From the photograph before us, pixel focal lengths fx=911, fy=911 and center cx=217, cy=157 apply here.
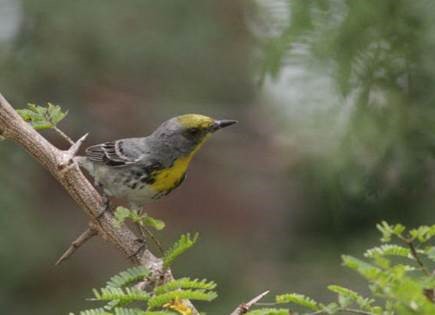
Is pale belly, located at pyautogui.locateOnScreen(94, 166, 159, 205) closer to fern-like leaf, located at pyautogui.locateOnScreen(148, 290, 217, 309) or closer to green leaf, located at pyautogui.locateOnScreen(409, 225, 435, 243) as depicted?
fern-like leaf, located at pyautogui.locateOnScreen(148, 290, 217, 309)

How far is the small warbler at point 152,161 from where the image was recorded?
143 inches

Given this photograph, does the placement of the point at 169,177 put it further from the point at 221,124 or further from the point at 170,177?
the point at 221,124

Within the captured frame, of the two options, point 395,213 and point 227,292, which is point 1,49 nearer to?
point 227,292

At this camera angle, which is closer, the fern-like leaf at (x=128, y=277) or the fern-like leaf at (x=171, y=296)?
the fern-like leaf at (x=171, y=296)

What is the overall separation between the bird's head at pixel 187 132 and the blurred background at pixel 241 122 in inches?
14.5

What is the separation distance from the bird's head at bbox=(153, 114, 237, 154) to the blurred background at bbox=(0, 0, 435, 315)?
0.37 m

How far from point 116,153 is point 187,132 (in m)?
0.32

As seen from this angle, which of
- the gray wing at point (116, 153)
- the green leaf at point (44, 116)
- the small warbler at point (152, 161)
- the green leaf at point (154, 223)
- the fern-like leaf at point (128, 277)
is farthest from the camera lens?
the gray wing at point (116, 153)

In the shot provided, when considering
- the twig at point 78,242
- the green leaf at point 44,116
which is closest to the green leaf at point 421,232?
the twig at point 78,242

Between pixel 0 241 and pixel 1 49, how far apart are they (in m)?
1.14

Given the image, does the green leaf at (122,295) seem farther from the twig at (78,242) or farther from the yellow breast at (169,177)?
the yellow breast at (169,177)

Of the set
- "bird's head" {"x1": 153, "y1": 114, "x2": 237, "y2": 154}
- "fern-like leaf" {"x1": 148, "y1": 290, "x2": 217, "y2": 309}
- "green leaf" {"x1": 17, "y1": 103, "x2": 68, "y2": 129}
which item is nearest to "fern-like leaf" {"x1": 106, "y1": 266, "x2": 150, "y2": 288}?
"fern-like leaf" {"x1": 148, "y1": 290, "x2": 217, "y2": 309}

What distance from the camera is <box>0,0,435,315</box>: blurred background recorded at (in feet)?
12.5

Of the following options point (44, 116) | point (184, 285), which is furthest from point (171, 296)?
point (44, 116)
